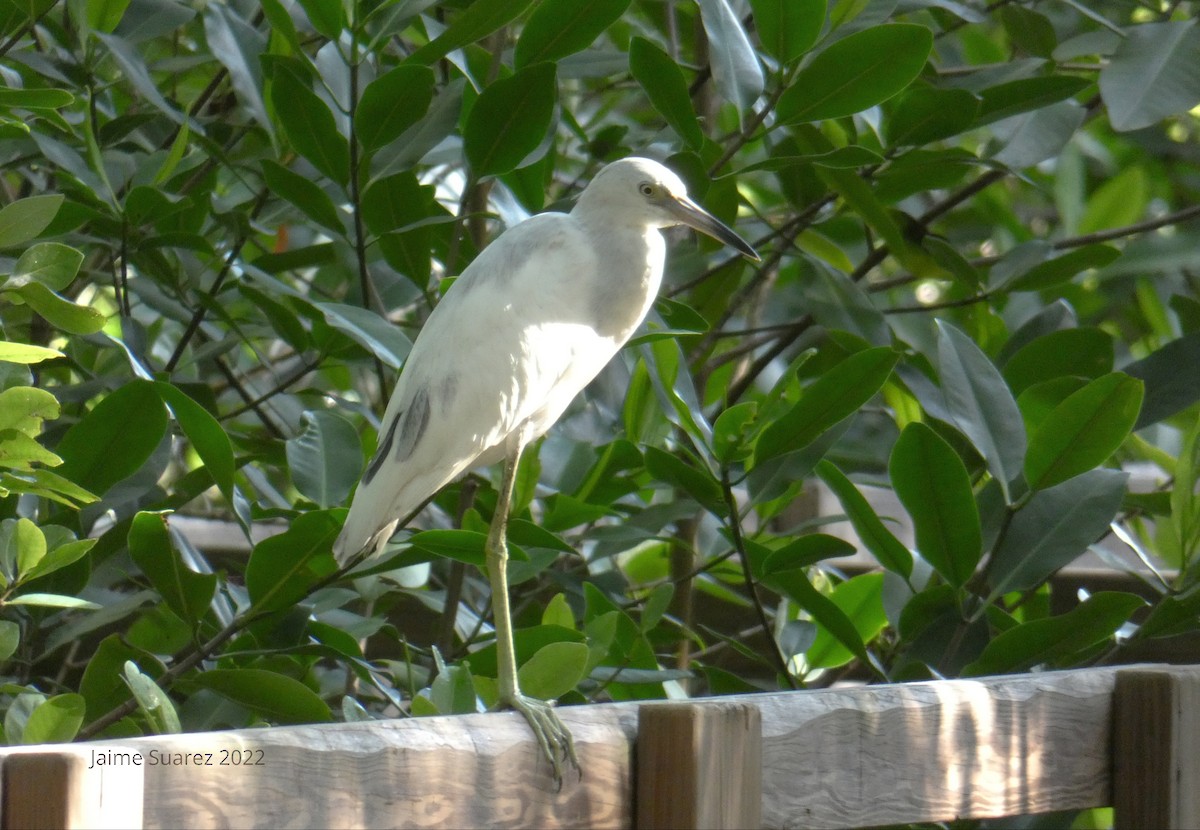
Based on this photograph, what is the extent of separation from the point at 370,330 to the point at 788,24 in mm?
647

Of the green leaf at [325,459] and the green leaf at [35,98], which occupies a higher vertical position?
the green leaf at [35,98]

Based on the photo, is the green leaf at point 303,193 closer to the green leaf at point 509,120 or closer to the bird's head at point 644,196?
the green leaf at point 509,120

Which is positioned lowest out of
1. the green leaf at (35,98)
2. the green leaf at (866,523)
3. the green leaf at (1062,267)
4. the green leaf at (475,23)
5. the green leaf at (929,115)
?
the green leaf at (866,523)

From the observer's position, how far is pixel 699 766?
39.9 inches

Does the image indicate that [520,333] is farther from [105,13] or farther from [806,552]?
[105,13]

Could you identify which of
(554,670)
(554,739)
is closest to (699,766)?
(554,739)

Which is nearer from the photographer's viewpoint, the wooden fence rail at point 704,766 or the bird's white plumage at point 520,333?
the wooden fence rail at point 704,766

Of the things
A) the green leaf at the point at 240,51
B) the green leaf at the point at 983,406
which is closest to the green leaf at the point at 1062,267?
the green leaf at the point at 983,406

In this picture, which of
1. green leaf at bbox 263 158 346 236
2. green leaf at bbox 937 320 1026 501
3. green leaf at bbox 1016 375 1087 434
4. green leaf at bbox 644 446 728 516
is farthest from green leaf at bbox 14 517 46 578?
green leaf at bbox 1016 375 1087 434

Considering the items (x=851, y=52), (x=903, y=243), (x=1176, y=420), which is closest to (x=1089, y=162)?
(x=1176, y=420)

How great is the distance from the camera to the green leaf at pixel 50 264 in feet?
3.74

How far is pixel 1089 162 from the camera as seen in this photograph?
13.5ft

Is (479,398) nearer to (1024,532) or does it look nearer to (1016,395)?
(1024,532)

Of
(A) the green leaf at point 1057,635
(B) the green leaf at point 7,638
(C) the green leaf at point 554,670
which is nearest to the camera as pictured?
(B) the green leaf at point 7,638
